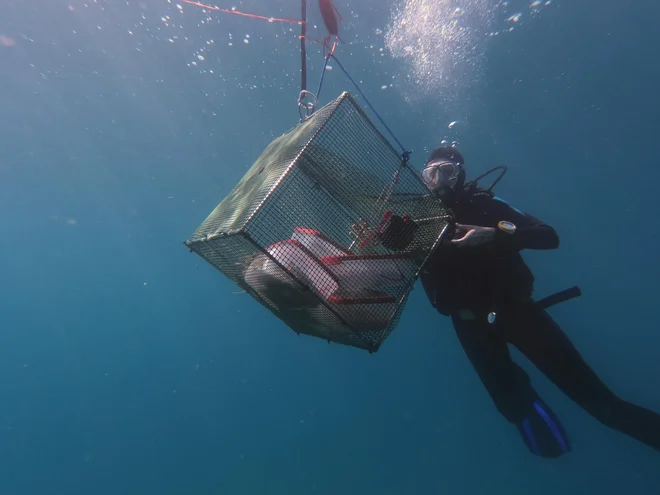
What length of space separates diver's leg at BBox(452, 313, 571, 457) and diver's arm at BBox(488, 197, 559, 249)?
1146 millimetres

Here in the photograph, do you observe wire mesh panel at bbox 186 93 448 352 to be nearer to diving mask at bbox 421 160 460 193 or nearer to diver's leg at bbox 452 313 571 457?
diving mask at bbox 421 160 460 193

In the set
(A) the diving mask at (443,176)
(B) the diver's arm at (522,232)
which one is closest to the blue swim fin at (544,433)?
(B) the diver's arm at (522,232)

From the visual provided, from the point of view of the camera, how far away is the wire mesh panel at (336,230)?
7.19ft

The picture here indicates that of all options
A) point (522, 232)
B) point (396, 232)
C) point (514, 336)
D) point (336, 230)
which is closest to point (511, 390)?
point (514, 336)

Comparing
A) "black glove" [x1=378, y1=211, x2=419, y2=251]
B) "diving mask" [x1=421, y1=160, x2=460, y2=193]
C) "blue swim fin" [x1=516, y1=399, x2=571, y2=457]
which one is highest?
"diving mask" [x1=421, y1=160, x2=460, y2=193]

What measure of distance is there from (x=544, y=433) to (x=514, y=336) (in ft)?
3.31

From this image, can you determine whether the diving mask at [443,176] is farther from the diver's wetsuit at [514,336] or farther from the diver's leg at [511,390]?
the diver's leg at [511,390]

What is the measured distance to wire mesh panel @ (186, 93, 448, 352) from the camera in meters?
2.19

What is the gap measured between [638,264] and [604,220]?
14.9 feet

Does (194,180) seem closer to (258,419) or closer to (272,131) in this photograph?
(272,131)

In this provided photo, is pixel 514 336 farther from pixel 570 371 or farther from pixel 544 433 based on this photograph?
pixel 544 433

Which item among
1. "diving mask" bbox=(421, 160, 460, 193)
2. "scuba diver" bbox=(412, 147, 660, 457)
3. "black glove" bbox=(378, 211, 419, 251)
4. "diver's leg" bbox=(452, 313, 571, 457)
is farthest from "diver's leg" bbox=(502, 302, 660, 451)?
"black glove" bbox=(378, 211, 419, 251)

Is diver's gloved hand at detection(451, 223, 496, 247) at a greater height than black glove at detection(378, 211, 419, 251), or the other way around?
black glove at detection(378, 211, 419, 251)

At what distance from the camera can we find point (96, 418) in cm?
3150
